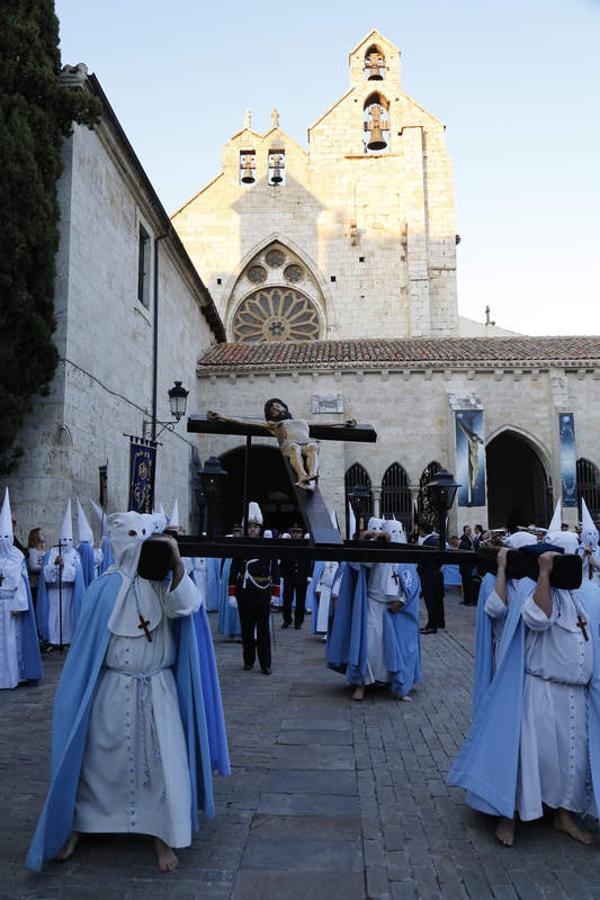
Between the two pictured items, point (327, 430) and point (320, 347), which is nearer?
point (327, 430)

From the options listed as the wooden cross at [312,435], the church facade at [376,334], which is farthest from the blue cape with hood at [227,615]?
the church facade at [376,334]

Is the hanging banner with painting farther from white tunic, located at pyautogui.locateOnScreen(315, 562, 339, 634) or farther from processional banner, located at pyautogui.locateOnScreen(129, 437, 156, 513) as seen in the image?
processional banner, located at pyautogui.locateOnScreen(129, 437, 156, 513)

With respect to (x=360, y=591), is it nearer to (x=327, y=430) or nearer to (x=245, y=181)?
(x=327, y=430)

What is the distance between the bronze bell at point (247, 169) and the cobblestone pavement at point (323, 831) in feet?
92.5

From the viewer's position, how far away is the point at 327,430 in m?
5.30

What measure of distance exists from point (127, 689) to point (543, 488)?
19.3 metres

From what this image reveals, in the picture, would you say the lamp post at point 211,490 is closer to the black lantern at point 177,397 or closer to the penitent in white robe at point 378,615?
the penitent in white robe at point 378,615

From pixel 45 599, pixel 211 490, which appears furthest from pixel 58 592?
pixel 211 490

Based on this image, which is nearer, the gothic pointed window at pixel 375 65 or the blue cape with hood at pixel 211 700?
the blue cape with hood at pixel 211 700

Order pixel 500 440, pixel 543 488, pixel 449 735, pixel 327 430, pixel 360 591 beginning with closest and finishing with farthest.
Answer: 1. pixel 327 430
2. pixel 449 735
3. pixel 360 591
4. pixel 543 488
5. pixel 500 440

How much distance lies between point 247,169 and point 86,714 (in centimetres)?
3081

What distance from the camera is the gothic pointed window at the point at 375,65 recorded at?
3117 centimetres

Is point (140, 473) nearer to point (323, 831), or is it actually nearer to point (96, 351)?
point (96, 351)

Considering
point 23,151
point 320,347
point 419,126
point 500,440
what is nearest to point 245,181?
point 419,126
